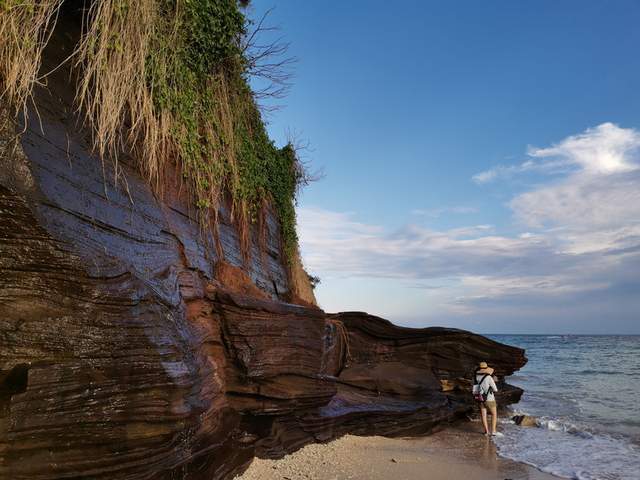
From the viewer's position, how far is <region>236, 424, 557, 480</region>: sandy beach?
5.91 m

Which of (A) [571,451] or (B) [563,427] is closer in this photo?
(A) [571,451]

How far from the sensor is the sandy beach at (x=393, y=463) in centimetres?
591

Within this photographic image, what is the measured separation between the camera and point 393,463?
697 cm

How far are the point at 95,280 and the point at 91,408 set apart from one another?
2.85 ft

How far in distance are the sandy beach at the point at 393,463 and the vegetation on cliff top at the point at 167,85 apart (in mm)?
3095

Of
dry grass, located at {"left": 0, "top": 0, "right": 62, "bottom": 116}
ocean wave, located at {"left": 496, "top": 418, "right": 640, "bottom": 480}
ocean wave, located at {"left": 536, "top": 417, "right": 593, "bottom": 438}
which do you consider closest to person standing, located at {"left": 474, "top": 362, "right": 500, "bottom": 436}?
ocean wave, located at {"left": 496, "top": 418, "right": 640, "bottom": 480}

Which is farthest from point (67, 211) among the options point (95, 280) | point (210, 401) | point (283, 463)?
point (283, 463)

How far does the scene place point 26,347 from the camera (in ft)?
10.4

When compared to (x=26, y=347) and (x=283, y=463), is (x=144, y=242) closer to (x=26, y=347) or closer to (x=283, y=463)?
(x=26, y=347)

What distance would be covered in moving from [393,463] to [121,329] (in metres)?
4.95

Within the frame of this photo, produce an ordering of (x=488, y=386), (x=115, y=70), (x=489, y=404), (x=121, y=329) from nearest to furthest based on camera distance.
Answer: (x=121, y=329) < (x=115, y=70) < (x=489, y=404) < (x=488, y=386)

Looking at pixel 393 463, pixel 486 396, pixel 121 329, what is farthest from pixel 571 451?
pixel 121 329

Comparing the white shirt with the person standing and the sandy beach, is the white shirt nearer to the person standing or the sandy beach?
the person standing

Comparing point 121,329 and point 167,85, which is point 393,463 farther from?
point 167,85
